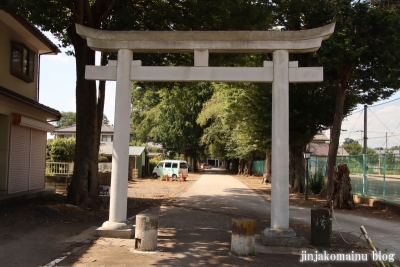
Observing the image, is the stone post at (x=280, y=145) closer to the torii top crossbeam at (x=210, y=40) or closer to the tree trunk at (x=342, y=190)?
the torii top crossbeam at (x=210, y=40)

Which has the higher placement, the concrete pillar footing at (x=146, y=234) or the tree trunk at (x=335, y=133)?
the tree trunk at (x=335, y=133)

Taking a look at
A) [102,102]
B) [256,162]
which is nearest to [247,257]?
[102,102]

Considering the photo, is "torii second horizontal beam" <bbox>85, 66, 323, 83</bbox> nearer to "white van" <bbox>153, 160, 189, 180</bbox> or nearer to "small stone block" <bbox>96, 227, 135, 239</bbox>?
"small stone block" <bbox>96, 227, 135, 239</bbox>

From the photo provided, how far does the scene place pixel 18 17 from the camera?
13570 mm

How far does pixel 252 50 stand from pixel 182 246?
15.6 feet

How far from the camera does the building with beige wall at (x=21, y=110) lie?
13.5 metres

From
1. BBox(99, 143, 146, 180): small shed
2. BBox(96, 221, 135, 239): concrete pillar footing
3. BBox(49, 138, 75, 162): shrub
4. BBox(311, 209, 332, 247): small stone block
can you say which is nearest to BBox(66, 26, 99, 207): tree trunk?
BBox(96, 221, 135, 239): concrete pillar footing

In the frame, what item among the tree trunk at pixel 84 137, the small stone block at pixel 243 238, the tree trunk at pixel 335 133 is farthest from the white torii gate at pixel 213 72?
the tree trunk at pixel 335 133

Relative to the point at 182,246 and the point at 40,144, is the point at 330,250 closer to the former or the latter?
the point at 182,246

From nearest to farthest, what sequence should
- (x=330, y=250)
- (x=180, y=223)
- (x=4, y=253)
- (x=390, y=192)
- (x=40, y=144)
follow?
1. (x=4, y=253)
2. (x=330, y=250)
3. (x=180, y=223)
4. (x=390, y=192)
5. (x=40, y=144)

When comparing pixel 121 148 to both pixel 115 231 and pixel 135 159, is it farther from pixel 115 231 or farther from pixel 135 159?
pixel 135 159

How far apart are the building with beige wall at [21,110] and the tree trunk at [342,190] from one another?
41.6 ft

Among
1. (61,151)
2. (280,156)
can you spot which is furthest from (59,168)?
(280,156)

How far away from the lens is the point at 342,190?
50.9 feet
